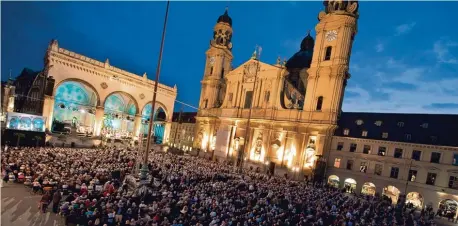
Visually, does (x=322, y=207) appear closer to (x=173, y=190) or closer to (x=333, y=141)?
(x=173, y=190)

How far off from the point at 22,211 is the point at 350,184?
114 feet


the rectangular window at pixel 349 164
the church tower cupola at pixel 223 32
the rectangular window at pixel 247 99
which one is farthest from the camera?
the church tower cupola at pixel 223 32

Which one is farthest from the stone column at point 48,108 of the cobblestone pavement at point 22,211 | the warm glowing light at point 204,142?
the warm glowing light at point 204,142

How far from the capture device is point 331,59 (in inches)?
1492

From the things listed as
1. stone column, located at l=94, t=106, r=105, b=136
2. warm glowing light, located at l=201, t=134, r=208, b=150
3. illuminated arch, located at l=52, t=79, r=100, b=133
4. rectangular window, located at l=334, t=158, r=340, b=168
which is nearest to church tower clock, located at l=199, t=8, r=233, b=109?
warm glowing light, located at l=201, t=134, r=208, b=150

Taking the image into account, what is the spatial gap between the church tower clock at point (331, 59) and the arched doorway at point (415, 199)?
12297 mm

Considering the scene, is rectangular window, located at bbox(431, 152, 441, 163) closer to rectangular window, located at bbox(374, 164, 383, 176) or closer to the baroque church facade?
rectangular window, located at bbox(374, 164, 383, 176)

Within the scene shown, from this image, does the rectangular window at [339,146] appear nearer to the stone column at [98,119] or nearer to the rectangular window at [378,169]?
the rectangular window at [378,169]

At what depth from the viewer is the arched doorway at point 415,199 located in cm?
3064

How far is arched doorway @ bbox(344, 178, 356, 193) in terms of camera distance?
115ft

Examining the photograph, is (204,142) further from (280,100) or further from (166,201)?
(166,201)

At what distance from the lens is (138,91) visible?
5119cm

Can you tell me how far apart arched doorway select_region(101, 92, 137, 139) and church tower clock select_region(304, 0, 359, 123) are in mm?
34036

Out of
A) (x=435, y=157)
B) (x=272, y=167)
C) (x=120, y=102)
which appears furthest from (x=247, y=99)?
(x=435, y=157)
